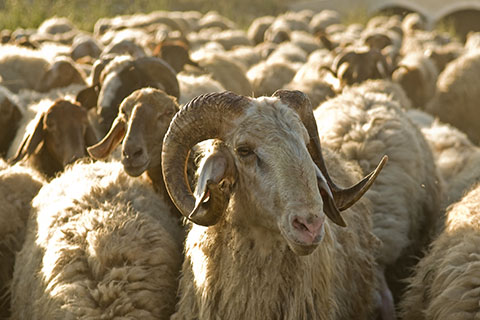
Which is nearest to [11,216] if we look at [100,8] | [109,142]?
[109,142]

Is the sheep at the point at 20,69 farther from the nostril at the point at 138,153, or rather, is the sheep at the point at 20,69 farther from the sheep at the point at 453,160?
the sheep at the point at 453,160

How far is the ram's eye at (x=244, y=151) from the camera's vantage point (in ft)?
11.0

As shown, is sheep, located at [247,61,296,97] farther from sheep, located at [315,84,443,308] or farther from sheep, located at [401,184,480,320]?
sheep, located at [401,184,480,320]

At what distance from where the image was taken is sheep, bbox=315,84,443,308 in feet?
16.7

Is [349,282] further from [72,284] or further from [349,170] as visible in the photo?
[72,284]

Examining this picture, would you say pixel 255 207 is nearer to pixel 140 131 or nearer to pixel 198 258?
pixel 198 258

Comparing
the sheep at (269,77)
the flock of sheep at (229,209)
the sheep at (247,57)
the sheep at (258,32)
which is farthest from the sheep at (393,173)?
the sheep at (258,32)

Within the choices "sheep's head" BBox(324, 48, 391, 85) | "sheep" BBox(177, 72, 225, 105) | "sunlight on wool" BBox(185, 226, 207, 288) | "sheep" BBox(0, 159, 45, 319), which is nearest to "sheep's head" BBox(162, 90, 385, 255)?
"sunlight on wool" BBox(185, 226, 207, 288)

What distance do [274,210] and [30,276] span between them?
1837 millimetres

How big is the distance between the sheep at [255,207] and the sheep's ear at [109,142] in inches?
54.7

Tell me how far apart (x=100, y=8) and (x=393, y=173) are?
21042 millimetres

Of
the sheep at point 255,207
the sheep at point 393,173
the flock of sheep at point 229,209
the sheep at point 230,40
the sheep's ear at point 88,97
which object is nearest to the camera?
the sheep at point 255,207

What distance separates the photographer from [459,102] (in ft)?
34.6

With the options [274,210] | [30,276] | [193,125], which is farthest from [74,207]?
[274,210]
